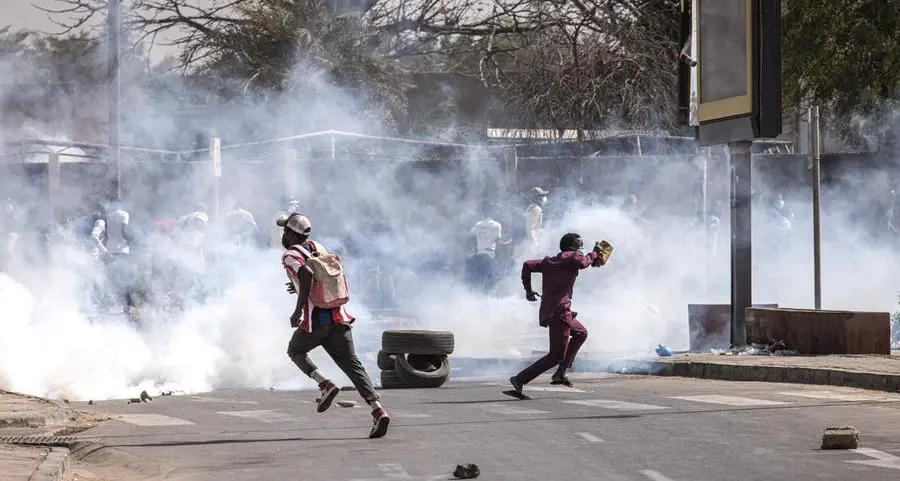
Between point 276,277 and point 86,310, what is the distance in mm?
3435

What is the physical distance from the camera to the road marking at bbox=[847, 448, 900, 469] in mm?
9359

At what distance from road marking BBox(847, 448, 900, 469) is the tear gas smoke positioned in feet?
31.3

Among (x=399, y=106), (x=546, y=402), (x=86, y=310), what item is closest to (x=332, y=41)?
(x=399, y=106)

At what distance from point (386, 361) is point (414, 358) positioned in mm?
301

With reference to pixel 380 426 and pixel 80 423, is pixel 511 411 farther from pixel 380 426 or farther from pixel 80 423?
pixel 80 423

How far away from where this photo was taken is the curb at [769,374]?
15.4 metres

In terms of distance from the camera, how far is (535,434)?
37.6 feet

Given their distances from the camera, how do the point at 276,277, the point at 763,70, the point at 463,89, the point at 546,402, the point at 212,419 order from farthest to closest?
the point at 463,89, the point at 276,277, the point at 763,70, the point at 546,402, the point at 212,419

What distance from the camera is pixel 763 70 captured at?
1850 centimetres

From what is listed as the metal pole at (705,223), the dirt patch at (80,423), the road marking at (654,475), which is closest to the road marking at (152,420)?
the dirt patch at (80,423)

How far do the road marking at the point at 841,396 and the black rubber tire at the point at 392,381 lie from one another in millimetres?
4198

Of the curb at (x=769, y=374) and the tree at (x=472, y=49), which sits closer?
the curb at (x=769, y=374)

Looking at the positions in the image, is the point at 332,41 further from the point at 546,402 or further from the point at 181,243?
the point at 546,402

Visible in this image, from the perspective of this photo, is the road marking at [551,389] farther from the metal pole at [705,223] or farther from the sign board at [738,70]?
the metal pole at [705,223]
